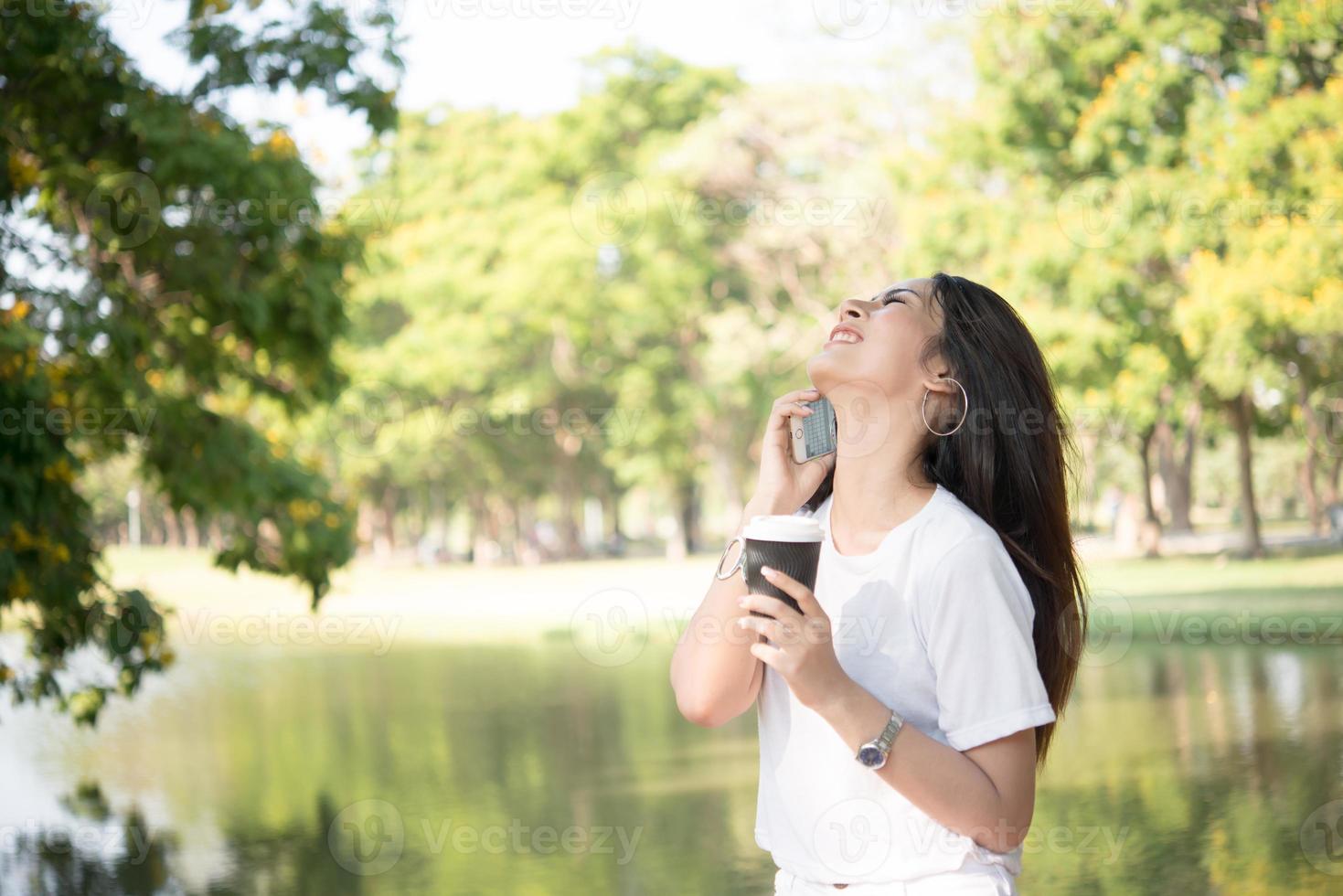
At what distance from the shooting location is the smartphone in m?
2.30

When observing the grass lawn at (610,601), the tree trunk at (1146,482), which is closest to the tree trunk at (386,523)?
the grass lawn at (610,601)

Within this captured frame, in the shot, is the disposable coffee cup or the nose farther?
the nose

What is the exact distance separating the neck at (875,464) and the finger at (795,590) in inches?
11.2

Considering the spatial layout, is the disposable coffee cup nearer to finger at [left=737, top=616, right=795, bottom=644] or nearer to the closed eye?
finger at [left=737, top=616, right=795, bottom=644]

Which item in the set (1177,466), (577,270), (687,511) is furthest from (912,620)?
(687,511)

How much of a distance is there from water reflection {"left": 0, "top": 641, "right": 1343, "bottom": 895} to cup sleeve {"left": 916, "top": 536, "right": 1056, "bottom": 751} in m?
4.68

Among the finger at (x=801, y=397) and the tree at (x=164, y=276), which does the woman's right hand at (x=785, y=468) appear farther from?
the tree at (x=164, y=276)

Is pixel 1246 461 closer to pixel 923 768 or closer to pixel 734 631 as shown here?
pixel 734 631

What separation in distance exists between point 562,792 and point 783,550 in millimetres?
7330

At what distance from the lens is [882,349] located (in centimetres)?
214

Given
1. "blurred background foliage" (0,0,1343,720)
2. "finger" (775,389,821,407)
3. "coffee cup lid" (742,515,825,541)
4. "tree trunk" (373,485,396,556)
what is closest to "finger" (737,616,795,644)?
"coffee cup lid" (742,515,825,541)

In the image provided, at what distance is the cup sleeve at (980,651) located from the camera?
1.88 metres

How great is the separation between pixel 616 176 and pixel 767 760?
37332 mm

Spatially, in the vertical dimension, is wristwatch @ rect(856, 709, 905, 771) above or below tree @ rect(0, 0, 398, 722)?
below
